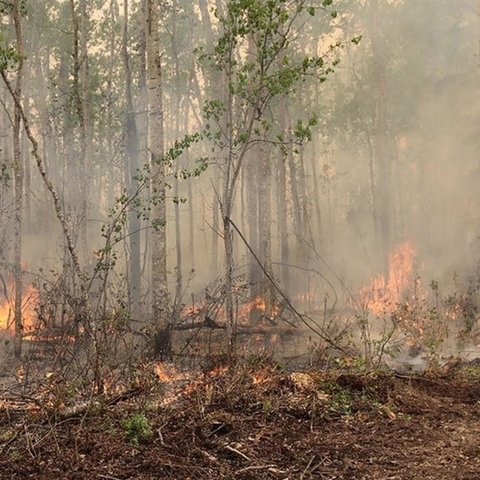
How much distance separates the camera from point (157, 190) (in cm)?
1132

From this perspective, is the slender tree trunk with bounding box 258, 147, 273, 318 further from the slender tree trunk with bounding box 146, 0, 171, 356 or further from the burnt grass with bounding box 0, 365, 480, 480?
the burnt grass with bounding box 0, 365, 480, 480

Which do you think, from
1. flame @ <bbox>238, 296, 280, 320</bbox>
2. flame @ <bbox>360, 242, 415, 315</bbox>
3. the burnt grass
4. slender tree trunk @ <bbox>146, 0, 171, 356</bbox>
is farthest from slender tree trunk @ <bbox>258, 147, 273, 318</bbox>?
the burnt grass

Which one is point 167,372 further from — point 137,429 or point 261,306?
point 261,306

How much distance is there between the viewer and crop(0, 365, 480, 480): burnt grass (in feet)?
15.4

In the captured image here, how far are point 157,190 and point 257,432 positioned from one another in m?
6.68

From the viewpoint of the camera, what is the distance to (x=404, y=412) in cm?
626

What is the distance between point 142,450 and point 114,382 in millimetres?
1742

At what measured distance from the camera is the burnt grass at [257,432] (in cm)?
468

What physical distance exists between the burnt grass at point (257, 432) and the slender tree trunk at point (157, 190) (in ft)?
13.3

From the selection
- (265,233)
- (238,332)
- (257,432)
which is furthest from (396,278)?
(257,432)

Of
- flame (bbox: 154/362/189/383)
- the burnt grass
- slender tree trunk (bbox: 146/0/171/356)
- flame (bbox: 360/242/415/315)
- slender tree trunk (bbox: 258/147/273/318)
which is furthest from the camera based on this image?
flame (bbox: 360/242/415/315)

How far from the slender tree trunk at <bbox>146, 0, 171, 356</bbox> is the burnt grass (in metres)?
4.05

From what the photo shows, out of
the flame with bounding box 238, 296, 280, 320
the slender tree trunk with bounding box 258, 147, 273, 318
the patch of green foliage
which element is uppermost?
the slender tree trunk with bounding box 258, 147, 273, 318

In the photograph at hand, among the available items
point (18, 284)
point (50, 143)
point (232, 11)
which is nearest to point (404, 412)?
point (232, 11)
